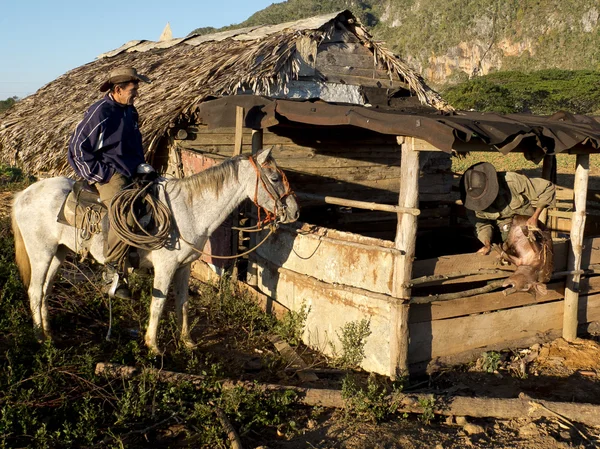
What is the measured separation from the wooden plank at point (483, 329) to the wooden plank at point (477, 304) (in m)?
0.05

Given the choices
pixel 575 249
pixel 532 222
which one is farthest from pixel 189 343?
pixel 575 249

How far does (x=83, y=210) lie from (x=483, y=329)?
395cm

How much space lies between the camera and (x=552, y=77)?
44.3m

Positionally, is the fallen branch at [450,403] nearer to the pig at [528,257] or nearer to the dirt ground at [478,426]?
the dirt ground at [478,426]

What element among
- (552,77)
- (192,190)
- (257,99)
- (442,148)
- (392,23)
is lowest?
(192,190)

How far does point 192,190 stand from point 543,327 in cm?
392

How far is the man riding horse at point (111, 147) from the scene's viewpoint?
4.96 meters

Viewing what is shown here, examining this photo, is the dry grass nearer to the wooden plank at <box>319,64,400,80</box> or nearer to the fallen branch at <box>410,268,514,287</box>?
the wooden plank at <box>319,64,400,80</box>

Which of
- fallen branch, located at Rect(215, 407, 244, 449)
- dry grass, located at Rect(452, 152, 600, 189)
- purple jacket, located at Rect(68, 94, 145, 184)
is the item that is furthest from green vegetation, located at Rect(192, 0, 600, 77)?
fallen branch, located at Rect(215, 407, 244, 449)

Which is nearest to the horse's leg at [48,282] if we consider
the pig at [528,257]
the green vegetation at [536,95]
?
the pig at [528,257]

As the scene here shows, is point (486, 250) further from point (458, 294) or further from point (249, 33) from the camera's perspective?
point (249, 33)

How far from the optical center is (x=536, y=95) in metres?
42.1

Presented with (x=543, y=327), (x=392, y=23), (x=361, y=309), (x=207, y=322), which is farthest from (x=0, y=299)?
(x=392, y=23)

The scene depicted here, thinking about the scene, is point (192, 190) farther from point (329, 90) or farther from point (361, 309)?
point (329, 90)
